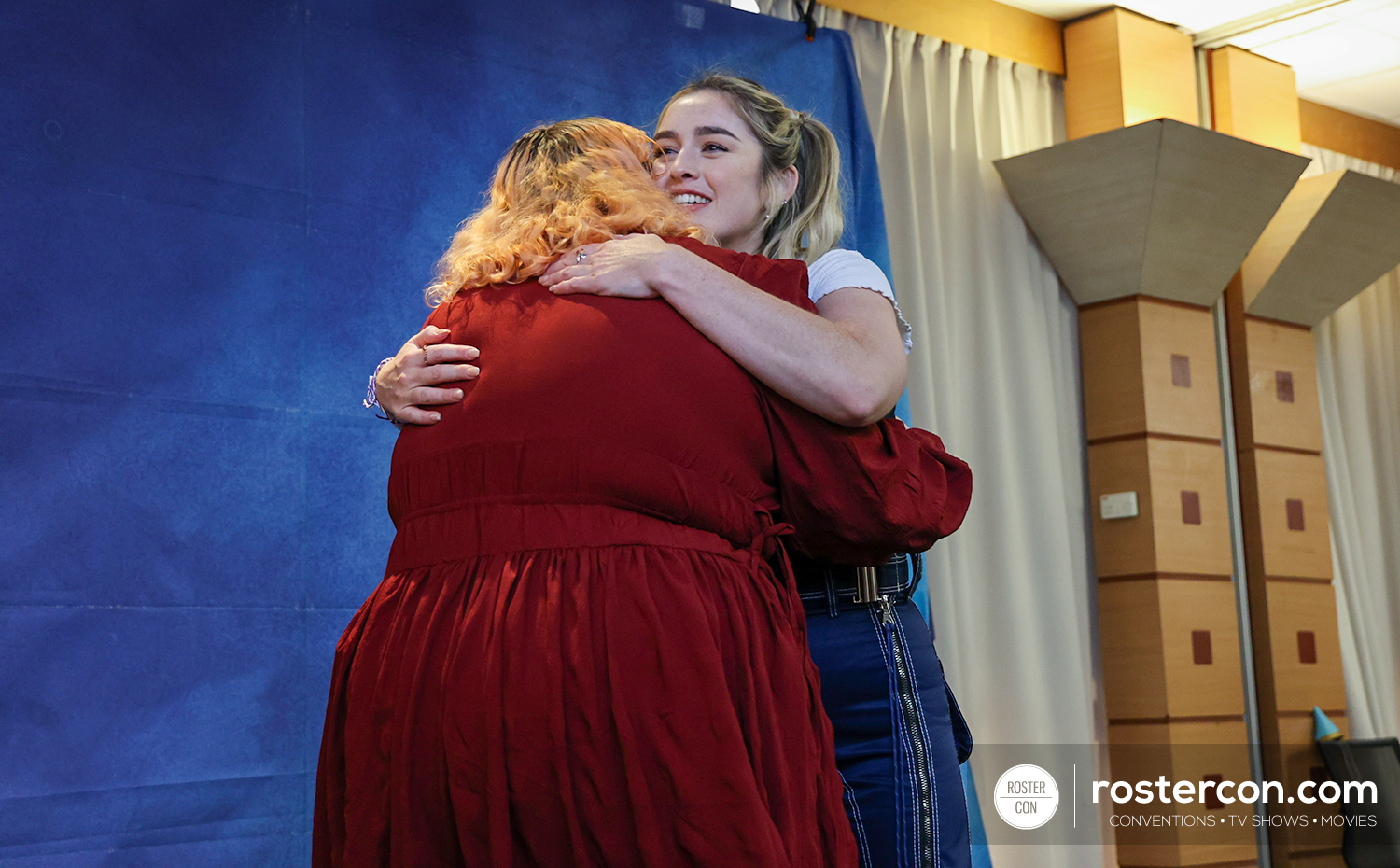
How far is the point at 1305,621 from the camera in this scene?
4.76m

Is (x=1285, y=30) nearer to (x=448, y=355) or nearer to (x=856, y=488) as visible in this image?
(x=856, y=488)

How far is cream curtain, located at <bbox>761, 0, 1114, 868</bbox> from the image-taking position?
4035 mm

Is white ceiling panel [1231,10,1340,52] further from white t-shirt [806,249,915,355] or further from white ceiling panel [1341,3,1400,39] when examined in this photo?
white t-shirt [806,249,915,355]

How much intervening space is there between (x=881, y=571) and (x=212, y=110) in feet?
5.89

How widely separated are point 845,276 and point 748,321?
0.32 m

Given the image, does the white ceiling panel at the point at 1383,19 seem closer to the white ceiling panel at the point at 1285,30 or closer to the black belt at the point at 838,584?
the white ceiling panel at the point at 1285,30

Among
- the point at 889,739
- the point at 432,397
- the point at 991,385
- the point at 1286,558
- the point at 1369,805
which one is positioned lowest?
the point at 1369,805

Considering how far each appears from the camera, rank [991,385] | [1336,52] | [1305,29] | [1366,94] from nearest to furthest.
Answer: [991,385], [1305,29], [1336,52], [1366,94]

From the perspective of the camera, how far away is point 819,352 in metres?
1.20

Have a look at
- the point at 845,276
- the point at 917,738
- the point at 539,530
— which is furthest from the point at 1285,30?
the point at 539,530

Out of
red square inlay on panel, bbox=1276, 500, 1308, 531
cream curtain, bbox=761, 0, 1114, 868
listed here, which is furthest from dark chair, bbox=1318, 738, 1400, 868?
cream curtain, bbox=761, 0, 1114, 868

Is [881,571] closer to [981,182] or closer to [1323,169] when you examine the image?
[981,182]

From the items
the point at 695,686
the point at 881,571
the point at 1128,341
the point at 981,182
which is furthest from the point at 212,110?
the point at 1128,341

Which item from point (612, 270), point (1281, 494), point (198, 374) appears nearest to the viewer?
point (612, 270)
